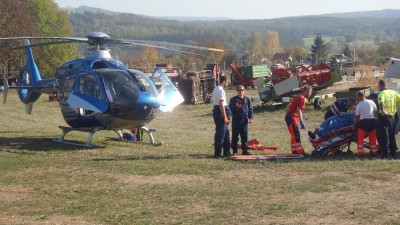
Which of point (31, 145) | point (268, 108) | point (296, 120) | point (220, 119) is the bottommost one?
point (268, 108)

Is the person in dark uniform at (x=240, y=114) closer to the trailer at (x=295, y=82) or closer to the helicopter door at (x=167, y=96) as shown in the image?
the helicopter door at (x=167, y=96)

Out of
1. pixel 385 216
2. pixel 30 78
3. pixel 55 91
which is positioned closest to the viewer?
pixel 385 216

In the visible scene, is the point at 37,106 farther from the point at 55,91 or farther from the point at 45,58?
the point at 45,58

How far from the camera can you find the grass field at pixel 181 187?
895 centimetres

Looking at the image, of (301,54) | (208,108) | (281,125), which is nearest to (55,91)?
(281,125)

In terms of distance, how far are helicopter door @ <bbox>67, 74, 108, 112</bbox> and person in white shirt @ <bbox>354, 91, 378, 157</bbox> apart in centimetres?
601

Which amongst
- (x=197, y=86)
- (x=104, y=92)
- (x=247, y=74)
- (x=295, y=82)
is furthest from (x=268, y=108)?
(x=104, y=92)

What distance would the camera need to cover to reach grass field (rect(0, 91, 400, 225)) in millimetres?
8953

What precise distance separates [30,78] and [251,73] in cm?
2450

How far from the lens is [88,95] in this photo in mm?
16250

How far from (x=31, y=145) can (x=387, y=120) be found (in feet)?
29.1

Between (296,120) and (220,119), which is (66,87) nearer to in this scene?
(220,119)

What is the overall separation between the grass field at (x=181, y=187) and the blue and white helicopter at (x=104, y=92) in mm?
775

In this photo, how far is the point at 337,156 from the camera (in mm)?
14609
